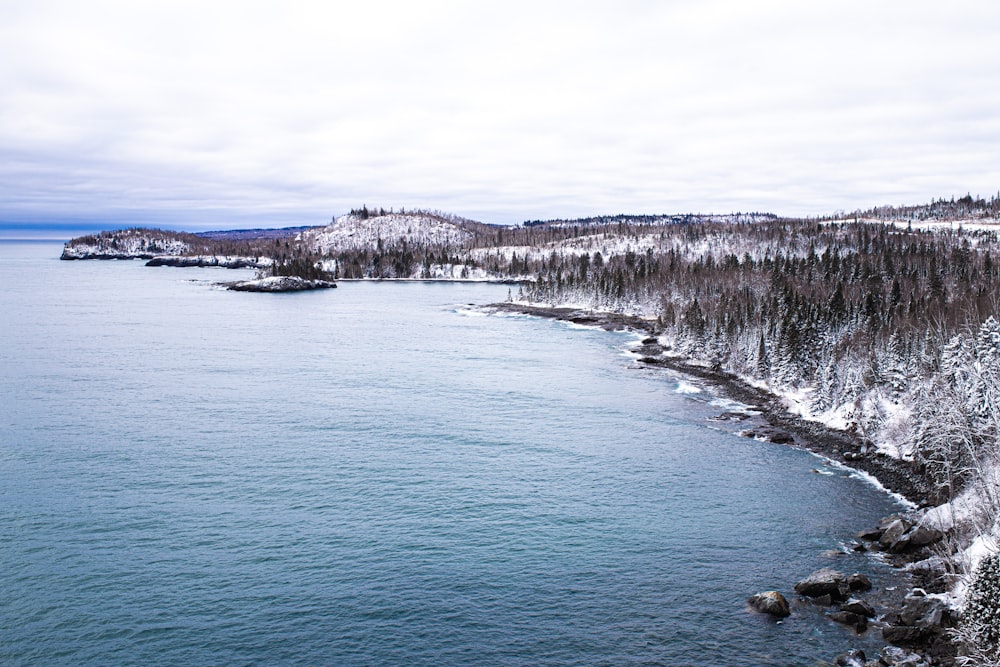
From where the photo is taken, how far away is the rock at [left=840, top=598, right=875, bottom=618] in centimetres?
2811

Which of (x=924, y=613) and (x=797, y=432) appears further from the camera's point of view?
(x=797, y=432)

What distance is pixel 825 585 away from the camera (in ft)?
97.8

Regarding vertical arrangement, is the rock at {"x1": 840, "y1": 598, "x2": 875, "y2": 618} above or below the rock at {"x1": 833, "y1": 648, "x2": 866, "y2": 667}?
above

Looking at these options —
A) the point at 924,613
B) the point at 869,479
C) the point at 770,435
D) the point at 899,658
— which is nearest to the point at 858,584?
the point at 924,613

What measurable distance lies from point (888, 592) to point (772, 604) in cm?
597

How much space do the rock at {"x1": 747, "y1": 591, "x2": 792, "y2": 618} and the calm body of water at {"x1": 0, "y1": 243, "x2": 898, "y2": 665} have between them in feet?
2.37

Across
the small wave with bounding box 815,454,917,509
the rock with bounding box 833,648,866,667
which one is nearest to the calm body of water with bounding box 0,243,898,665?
the rock with bounding box 833,648,866,667

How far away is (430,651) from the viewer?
2594 centimetres

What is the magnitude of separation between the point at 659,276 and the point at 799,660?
146 m

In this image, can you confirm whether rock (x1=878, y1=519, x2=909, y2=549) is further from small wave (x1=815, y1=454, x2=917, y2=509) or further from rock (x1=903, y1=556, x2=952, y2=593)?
small wave (x1=815, y1=454, x2=917, y2=509)

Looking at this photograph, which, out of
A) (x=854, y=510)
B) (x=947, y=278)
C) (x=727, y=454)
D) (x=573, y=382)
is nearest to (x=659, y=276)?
(x=947, y=278)

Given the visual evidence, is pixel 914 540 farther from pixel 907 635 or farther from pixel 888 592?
pixel 907 635

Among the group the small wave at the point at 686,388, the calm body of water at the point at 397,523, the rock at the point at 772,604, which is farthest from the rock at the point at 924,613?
the small wave at the point at 686,388

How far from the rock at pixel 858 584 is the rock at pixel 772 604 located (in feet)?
11.3
